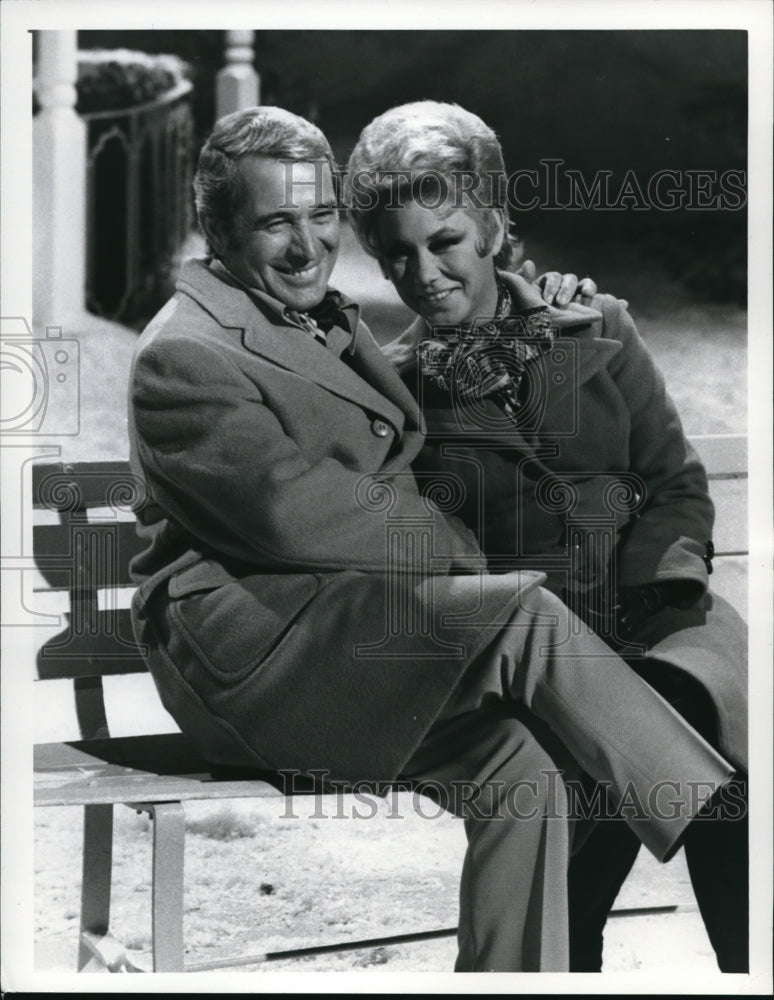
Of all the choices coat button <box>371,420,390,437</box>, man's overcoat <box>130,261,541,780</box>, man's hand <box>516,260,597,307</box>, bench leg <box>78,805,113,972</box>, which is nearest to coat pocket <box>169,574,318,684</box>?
man's overcoat <box>130,261,541,780</box>

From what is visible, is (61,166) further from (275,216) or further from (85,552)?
(85,552)

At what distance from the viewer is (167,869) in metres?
3.77

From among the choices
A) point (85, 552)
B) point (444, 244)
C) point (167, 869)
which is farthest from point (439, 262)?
point (167, 869)

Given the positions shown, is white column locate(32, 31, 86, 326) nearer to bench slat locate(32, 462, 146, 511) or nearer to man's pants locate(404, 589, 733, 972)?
bench slat locate(32, 462, 146, 511)

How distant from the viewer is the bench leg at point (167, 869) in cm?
375

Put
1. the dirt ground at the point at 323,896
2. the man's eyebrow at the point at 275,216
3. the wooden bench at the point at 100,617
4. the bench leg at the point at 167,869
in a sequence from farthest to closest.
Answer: the dirt ground at the point at 323,896 → the wooden bench at the point at 100,617 → the man's eyebrow at the point at 275,216 → the bench leg at the point at 167,869

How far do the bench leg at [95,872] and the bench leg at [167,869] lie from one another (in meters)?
0.32

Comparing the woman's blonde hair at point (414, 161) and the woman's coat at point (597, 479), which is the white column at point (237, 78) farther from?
the woman's coat at point (597, 479)

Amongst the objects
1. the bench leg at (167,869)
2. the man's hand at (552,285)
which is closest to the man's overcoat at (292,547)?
the bench leg at (167,869)

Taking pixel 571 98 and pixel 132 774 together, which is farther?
pixel 571 98

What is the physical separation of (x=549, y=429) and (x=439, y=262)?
1.73ft

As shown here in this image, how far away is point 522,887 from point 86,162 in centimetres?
219

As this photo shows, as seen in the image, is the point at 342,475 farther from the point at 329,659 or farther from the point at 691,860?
the point at 691,860

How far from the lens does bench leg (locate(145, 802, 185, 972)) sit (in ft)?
12.3
